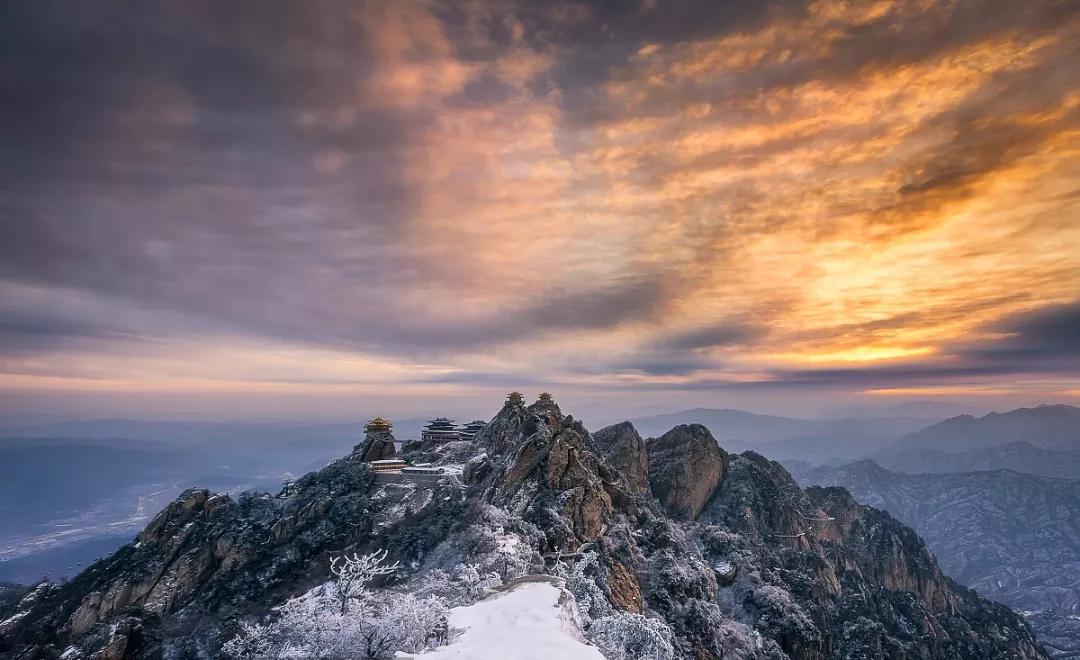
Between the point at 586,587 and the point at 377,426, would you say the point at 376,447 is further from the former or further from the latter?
the point at 586,587

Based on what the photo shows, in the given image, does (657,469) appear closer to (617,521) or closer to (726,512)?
(726,512)

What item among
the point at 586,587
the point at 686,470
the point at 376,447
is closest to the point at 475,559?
the point at 586,587

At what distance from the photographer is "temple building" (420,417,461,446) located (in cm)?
8512

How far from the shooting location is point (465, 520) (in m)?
45.5

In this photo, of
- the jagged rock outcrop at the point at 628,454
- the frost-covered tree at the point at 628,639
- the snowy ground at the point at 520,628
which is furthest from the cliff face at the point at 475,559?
the snowy ground at the point at 520,628

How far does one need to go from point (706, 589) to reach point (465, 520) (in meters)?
26.2

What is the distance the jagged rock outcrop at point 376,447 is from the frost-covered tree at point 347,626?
31839 mm

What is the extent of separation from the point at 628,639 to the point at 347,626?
55.3 feet

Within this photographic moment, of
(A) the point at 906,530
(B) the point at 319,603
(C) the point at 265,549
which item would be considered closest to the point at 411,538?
(B) the point at 319,603

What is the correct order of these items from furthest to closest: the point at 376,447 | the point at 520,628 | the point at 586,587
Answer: the point at 376,447 < the point at 586,587 < the point at 520,628

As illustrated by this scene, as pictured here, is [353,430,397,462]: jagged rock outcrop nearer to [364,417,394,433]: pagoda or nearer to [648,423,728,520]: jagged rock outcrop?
[364,417,394,433]: pagoda

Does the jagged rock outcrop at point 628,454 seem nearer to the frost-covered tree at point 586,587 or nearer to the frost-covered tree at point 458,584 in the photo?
the frost-covered tree at point 586,587

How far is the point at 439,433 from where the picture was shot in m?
86.4

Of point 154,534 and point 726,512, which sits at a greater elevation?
point 154,534
